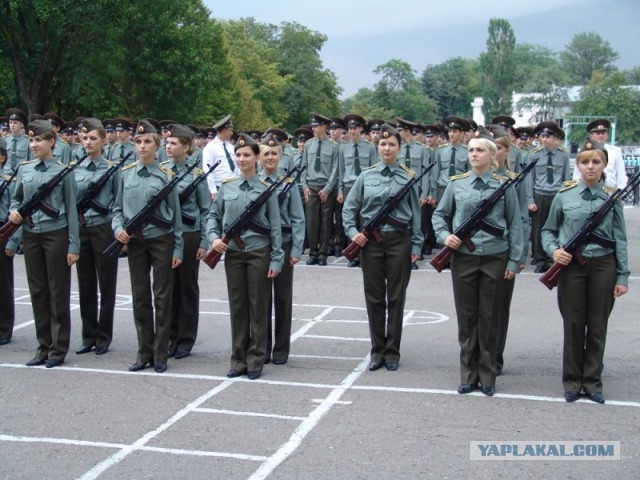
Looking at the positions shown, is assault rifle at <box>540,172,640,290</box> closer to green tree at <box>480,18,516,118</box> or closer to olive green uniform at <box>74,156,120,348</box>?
olive green uniform at <box>74,156,120,348</box>

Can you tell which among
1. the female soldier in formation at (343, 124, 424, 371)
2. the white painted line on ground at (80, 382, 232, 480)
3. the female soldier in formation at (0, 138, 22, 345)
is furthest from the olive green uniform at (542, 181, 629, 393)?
the female soldier in formation at (0, 138, 22, 345)

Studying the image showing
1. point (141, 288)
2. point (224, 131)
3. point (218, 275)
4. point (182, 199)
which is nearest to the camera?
point (141, 288)

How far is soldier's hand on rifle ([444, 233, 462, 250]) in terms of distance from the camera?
7.16 meters

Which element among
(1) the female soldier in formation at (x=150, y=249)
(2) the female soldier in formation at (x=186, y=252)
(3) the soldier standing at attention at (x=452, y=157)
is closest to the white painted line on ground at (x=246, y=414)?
(1) the female soldier in formation at (x=150, y=249)

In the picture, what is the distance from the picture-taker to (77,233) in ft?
Answer: 27.3

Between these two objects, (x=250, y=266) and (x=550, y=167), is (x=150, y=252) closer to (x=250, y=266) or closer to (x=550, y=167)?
(x=250, y=266)

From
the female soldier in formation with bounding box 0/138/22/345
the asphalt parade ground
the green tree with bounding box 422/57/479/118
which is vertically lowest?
the asphalt parade ground

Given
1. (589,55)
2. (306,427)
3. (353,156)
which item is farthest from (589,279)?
(589,55)

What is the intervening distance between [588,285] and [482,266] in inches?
34.4

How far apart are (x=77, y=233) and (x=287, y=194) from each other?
82.4 inches

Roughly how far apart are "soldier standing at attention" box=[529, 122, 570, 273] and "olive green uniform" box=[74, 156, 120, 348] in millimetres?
7498

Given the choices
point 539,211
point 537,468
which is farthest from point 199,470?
point 539,211

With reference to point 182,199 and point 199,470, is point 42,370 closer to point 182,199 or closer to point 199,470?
point 182,199

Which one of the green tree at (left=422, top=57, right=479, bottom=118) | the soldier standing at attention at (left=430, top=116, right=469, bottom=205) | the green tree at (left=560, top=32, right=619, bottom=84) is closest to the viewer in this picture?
the soldier standing at attention at (left=430, top=116, right=469, bottom=205)
